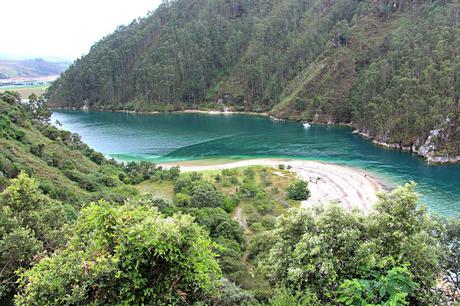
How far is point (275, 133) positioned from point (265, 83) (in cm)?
6695

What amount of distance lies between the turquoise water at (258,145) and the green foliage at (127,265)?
197 ft

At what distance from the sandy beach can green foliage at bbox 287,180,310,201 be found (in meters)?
1.30

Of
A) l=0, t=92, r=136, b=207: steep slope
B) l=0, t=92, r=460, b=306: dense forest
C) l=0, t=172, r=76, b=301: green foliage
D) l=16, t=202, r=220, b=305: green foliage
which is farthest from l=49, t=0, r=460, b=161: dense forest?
l=16, t=202, r=220, b=305: green foliage

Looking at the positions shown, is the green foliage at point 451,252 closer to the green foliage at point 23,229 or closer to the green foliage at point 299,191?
the green foliage at point 23,229

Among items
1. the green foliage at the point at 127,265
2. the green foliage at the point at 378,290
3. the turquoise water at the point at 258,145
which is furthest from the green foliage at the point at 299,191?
the green foliage at the point at 127,265

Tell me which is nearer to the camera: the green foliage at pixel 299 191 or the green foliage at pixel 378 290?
the green foliage at pixel 378 290

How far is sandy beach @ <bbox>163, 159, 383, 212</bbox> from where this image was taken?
6888cm

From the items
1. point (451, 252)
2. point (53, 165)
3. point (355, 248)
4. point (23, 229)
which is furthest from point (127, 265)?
point (53, 165)

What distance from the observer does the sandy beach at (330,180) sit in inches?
2712

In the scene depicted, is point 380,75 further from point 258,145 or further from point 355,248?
point 355,248

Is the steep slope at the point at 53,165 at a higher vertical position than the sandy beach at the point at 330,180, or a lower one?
higher

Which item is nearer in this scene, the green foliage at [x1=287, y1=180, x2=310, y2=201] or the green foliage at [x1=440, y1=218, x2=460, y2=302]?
the green foliage at [x1=440, y1=218, x2=460, y2=302]

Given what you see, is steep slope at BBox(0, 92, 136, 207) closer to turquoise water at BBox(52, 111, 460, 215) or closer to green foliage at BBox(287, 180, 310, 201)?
green foliage at BBox(287, 180, 310, 201)

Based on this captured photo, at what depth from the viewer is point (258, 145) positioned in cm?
12062
